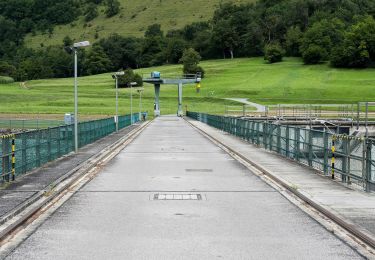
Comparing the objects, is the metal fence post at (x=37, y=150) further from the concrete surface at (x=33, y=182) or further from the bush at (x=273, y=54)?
the bush at (x=273, y=54)

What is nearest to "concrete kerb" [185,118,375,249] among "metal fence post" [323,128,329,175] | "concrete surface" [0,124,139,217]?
"metal fence post" [323,128,329,175]

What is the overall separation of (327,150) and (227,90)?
5075 inches

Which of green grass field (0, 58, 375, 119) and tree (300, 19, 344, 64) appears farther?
tree (300, 19, 344, 64)

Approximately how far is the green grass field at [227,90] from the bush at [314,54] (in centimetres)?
266

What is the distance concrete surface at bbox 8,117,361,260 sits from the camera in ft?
32.0

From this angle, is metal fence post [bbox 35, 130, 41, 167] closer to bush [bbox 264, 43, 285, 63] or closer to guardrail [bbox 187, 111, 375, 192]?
guardrail [bbox 187, 111, 375, 192]

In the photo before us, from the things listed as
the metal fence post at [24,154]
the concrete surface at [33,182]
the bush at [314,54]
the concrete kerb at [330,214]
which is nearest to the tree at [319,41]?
the bush at [314,54]

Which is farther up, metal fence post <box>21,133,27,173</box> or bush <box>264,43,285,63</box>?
bush <box>264,43,285,63</box>

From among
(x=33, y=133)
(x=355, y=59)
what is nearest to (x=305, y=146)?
(x=33, y=133)

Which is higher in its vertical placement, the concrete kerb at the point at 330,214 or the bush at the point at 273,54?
the bush at the point at 273,54

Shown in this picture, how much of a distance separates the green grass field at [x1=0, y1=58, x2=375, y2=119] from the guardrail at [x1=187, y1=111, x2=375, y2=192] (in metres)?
76.1

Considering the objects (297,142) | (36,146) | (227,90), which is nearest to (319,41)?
(227,90)

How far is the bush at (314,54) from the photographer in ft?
594

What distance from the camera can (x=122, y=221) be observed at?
40.5 feet
